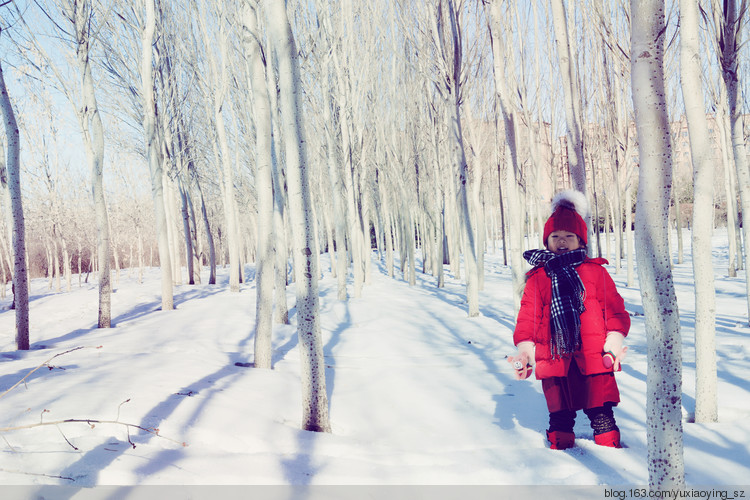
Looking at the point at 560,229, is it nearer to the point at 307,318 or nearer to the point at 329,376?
A: the point at 307,318

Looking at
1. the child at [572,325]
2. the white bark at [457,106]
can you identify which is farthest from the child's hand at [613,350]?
the white bark at [457,106]

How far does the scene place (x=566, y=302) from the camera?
7.41 ft

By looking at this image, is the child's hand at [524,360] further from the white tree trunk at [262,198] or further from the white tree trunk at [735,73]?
the white tree trunk at [735,73]

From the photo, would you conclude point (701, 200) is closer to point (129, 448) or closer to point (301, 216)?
point (301, 216)

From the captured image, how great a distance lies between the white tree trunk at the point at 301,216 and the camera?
10.1 feet

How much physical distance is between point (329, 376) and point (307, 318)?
192 cm

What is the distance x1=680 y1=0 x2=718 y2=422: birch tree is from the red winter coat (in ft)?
3.42

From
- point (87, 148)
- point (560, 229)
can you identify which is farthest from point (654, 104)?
point (87, 148)

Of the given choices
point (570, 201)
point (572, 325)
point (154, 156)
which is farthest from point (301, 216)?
point (154, 156)

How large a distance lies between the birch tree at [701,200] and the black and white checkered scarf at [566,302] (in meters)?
1.16

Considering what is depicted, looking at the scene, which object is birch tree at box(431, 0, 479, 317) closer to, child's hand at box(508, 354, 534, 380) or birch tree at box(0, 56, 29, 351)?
child's hand at box(508, 354, 534, 380)

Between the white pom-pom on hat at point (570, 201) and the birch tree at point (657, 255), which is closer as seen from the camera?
the birch tree at point (657, 255)

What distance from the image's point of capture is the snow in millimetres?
Result: 2201

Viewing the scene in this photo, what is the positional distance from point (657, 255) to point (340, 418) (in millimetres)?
2611
